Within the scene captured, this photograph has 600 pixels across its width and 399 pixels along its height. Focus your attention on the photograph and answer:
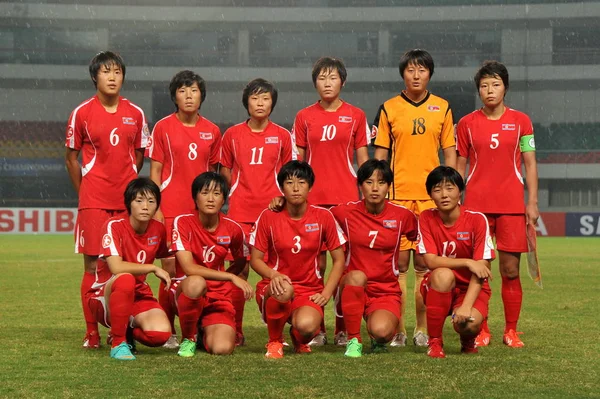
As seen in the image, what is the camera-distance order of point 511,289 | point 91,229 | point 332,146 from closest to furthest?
point 91,229
point 511,289
point 332,146

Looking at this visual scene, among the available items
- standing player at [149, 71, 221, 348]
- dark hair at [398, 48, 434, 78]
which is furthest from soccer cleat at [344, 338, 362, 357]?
dark hair at [398, 48, 434, 78]

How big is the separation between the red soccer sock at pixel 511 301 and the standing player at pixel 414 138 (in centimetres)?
52

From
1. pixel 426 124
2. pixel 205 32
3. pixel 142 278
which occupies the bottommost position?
pixel 142 278

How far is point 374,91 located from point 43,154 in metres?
12.9

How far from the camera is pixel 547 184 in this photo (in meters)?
33.9

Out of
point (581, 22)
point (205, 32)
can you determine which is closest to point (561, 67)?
point (581, 22)

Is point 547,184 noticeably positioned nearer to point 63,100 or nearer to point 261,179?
point 63,100

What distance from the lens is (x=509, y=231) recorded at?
5746mm

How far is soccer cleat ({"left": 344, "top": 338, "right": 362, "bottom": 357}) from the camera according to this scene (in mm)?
5023

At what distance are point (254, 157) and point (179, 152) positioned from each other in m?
0.47

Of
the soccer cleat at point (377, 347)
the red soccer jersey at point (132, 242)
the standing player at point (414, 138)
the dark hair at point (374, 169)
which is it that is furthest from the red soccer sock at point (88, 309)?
the standing player at point (414, 138)

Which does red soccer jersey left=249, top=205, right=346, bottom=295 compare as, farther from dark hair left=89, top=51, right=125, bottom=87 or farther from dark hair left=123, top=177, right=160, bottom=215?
dark hair left=89, top=51, right=125, bottom=87

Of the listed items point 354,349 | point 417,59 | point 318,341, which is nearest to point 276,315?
point 354,349

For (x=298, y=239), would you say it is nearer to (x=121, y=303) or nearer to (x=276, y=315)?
(x=276, y=315)
